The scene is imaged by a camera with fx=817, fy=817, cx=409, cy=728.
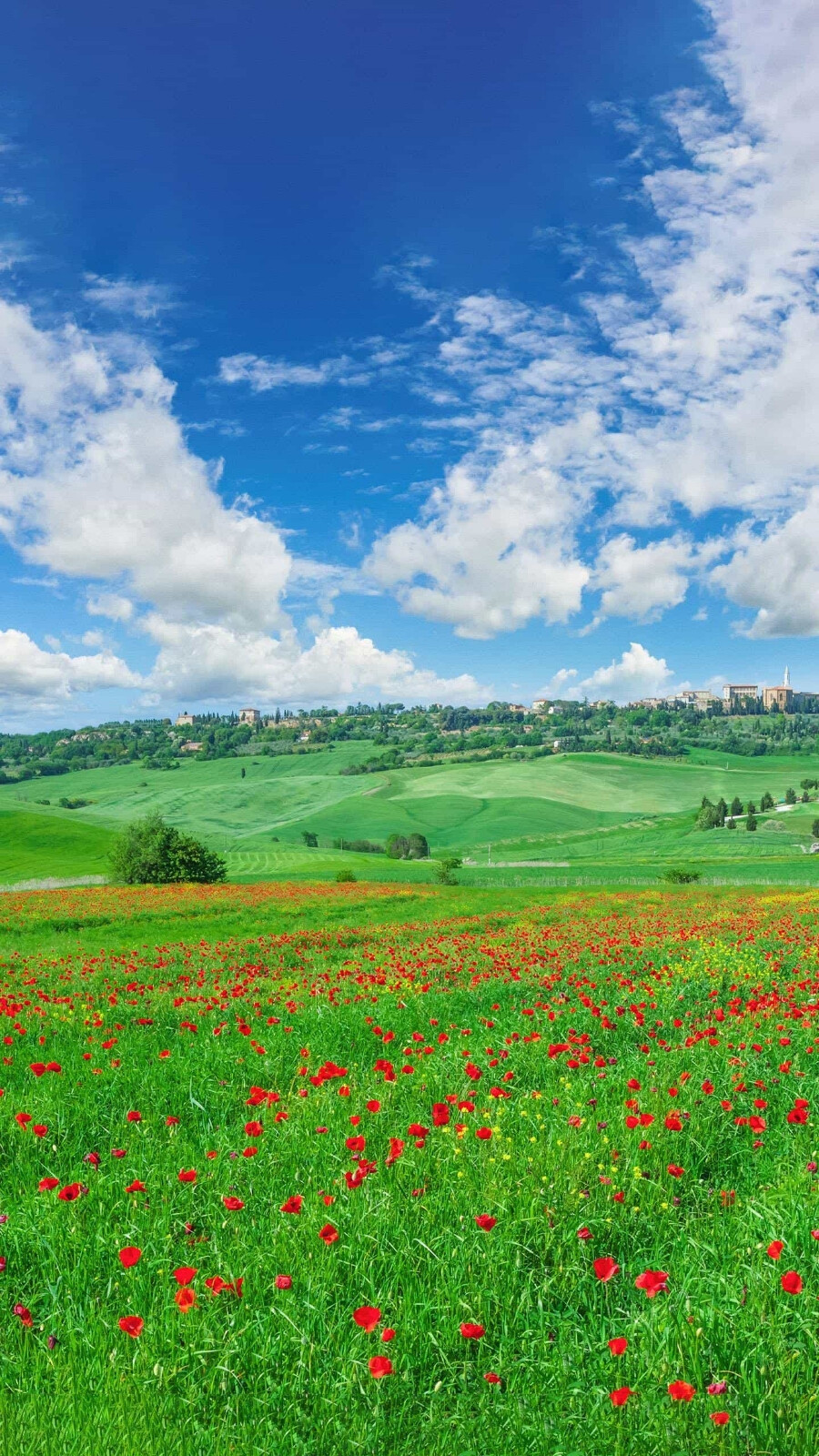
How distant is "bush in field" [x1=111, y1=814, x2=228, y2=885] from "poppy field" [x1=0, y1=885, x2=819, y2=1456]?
55.7 m

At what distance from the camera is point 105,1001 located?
11852mm

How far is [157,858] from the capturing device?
63438 millimetres

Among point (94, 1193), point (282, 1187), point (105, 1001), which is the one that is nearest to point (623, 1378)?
point (282, 1187)

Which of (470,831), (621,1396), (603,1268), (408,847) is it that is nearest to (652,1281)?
(603,1268)

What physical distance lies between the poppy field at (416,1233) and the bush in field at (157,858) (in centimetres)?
5573

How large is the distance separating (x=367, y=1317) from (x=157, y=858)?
63.3 meters

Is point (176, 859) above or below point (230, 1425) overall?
below

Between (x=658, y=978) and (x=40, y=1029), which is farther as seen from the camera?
(x=658, y=978)

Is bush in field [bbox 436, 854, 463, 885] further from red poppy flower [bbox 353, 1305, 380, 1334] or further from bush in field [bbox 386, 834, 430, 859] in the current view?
red poppy flower [bbox 353, 1305, 380, 1334]

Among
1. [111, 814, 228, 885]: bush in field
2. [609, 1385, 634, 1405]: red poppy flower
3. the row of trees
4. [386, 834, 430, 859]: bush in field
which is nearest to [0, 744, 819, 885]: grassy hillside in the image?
the row of trees

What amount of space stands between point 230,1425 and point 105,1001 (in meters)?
9.20

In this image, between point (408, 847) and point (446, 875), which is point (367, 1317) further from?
point (408, 847)

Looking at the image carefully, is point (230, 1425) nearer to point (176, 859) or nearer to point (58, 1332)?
point (58, 1332)

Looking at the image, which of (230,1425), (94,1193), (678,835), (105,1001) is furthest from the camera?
(678,835)
